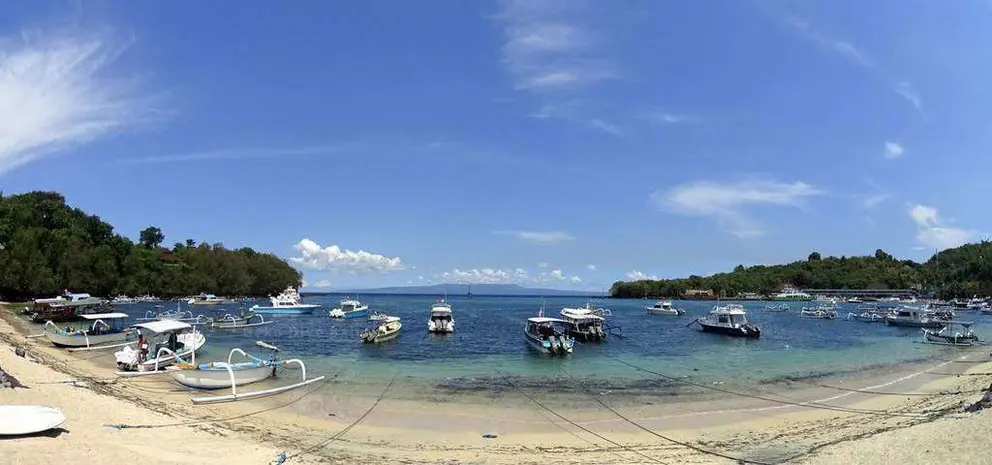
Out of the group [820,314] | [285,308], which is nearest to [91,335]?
[285,308]

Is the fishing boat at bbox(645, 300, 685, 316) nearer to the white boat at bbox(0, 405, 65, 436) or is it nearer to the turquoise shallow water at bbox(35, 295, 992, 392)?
the turquoise shallow water at bbox(35, 295, 992, 392)

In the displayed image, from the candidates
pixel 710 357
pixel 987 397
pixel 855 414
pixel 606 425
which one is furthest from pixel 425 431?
pixel 710 357

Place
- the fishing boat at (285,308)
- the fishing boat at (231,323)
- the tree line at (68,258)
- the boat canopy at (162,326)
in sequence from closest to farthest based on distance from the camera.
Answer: the boat canopy at (162,326) < the fishing boat at (231,323) < the tree line at (68,258) < the fishing boat at (285,308)

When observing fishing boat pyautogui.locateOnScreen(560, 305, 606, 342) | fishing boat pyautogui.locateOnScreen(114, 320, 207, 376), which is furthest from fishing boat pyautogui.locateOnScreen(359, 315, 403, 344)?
fishing boat pyautogui.locateOnScreen(114, 320, 207, 376)

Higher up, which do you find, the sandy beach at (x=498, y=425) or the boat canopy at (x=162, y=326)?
the boat canopy at (x=162, y=326)

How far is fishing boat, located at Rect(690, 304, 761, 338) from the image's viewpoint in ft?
239

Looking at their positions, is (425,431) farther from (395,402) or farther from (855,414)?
(855,414)

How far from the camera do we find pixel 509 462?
1772 centimetres

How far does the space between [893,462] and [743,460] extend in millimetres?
3928

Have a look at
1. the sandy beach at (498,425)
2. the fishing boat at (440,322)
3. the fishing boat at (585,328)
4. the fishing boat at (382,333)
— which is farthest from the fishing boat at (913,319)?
the fishing boat at (382,333)

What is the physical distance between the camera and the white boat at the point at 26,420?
14.9 m

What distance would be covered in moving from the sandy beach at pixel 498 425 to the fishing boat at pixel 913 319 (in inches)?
2435

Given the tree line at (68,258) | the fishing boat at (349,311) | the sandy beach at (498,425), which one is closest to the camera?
the sandy beach at (498,425)

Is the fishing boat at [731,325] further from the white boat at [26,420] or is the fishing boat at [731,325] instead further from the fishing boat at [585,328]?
the white boat at [26,420]
